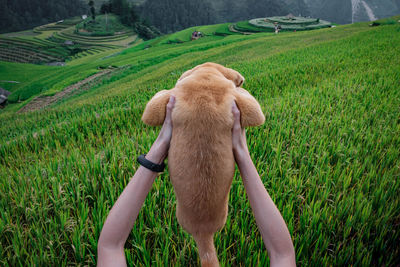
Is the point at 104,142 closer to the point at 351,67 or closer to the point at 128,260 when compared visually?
the point at 128,260

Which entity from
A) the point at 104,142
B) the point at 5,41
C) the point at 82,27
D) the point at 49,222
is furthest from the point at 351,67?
the point at 82,27

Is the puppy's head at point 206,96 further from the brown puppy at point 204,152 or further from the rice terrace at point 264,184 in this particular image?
the rice terrace at point 264,184

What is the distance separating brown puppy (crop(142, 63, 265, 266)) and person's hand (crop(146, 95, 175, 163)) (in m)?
0.05

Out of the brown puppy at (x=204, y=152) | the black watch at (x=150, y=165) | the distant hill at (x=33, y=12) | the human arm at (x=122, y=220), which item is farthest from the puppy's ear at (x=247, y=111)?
the distant hill at (x=33, y=12)

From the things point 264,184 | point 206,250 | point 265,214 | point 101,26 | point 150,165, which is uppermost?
point 101,26

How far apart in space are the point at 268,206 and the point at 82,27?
89268mm

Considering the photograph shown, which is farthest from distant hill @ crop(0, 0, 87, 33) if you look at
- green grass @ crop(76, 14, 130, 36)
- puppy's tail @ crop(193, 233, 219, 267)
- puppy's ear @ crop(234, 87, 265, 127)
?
puppy's tail @ crop(193, 233, 219, 267)

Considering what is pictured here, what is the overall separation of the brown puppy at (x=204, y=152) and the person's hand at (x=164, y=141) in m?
0.05

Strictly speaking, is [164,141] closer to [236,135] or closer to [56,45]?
[236,135]

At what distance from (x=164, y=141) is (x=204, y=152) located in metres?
0.25

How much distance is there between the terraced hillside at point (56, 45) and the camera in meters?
50.3

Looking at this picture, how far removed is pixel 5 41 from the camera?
177 ft

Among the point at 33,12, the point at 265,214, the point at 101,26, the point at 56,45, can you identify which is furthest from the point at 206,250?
the point at 33,12

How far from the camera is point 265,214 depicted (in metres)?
0.84
